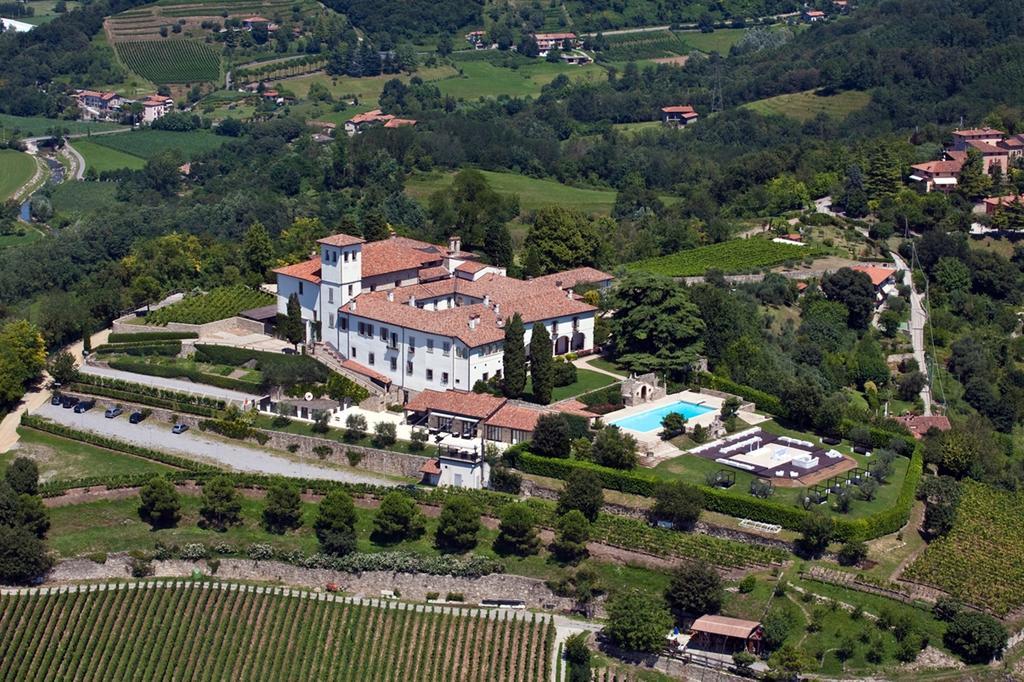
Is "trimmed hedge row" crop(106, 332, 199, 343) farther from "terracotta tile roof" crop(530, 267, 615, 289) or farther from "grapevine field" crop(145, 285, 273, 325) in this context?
"terracotta tile roof" crop(530, 267, 615, 289)

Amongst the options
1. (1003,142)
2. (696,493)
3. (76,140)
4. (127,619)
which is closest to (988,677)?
(696,493)

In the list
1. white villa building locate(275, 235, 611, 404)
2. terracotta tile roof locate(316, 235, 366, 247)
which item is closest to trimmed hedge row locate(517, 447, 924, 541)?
white villa building locate(275, 235, 611, 404)

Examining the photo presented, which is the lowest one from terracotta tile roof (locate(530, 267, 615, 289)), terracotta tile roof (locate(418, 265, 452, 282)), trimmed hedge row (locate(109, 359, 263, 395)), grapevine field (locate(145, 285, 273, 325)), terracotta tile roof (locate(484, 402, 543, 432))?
trimmed hedge row (locate(109, 359, 263, 395))

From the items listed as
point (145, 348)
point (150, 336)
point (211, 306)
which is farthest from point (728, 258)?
point (145, 348)

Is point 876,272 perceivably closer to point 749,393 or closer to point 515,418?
point 749,393

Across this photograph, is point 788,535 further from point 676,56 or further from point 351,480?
point 676,56

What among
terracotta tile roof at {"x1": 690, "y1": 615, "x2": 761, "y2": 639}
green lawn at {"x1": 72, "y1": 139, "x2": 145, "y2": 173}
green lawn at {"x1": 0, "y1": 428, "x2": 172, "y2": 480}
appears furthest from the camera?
green lawn at {"x1": 72, "y1": 139, "x2": 145, "y2": 173}
